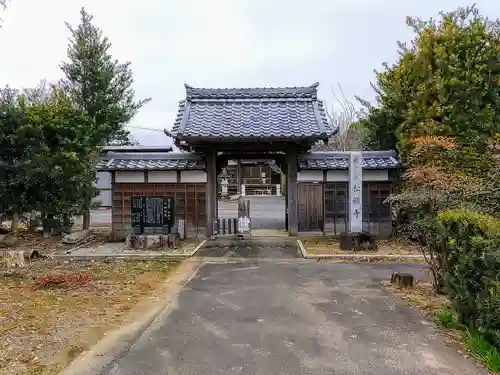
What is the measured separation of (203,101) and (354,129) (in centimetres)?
1652

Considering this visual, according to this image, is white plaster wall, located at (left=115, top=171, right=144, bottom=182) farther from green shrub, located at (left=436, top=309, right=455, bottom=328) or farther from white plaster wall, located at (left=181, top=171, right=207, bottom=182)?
green shrub, located at (left=436, top=309, right=455, bottom=328)

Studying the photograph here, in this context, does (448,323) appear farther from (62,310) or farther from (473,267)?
(62,310)

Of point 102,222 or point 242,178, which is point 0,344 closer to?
point 102,222

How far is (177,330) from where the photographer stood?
483 cm

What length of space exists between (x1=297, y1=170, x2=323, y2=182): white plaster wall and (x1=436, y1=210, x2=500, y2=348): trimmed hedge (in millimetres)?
7781

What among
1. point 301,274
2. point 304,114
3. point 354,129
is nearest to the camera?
point 301,274

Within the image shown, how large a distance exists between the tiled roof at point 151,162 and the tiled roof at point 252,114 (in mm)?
1092

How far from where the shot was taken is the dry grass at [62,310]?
13.5 feet

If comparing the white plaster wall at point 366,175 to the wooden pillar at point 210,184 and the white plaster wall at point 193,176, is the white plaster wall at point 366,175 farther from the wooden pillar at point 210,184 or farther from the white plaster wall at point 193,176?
the white plaster wall at point 193,176

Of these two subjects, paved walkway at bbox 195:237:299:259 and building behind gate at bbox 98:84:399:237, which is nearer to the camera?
paved walkway at bbox 195:237:299:259

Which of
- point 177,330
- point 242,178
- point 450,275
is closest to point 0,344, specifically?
point 177,330

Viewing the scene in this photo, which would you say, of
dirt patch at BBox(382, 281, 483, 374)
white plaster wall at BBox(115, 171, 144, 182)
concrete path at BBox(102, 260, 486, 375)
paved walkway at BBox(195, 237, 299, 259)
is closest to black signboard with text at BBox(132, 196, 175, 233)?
paved walkway at BBox(195, 237, 299, 259)

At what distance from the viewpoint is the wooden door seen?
13.2 metres

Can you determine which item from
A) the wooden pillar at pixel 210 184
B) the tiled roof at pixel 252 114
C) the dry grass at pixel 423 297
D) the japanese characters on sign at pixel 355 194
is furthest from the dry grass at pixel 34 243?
the dry grass at pixel 423 297
